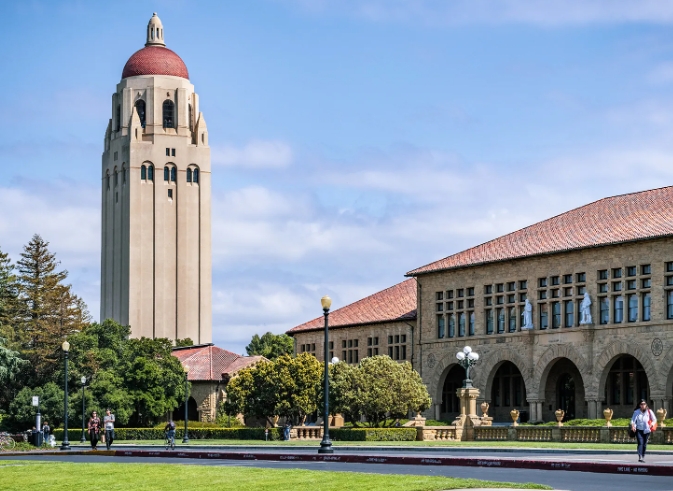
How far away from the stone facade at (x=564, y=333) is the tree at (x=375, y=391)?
6681 mm

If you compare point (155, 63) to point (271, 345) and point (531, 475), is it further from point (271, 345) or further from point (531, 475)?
point (531, 475)

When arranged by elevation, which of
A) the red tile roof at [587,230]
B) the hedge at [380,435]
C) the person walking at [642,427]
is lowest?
the hedge at [380,435]

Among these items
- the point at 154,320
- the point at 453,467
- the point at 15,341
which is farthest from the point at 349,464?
the point at 154,320

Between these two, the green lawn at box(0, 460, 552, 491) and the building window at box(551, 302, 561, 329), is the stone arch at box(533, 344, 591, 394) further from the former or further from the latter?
the green lawn at box(0, 460, 552, 491)

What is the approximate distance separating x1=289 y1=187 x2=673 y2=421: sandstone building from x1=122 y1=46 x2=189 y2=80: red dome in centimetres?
7057

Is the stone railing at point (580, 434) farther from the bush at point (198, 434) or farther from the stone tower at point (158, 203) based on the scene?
the stone tower at point (158, 203)

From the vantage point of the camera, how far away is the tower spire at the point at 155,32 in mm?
144875

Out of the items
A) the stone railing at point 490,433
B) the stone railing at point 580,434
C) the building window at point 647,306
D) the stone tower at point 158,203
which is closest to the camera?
the stone railing at point 580,434

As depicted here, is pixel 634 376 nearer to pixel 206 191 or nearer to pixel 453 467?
pixel 453 467

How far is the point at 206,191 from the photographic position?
470 ft

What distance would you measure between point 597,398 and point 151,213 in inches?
3214

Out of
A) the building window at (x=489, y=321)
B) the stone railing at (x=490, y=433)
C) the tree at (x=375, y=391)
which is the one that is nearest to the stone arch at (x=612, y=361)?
the building window at (x=489, y=321)

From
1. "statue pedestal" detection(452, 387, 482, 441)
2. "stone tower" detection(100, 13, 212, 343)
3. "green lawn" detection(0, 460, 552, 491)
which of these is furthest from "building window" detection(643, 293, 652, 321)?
"stone tower" detection(100, 13, 212, 343)

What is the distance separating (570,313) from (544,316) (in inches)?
81.7
